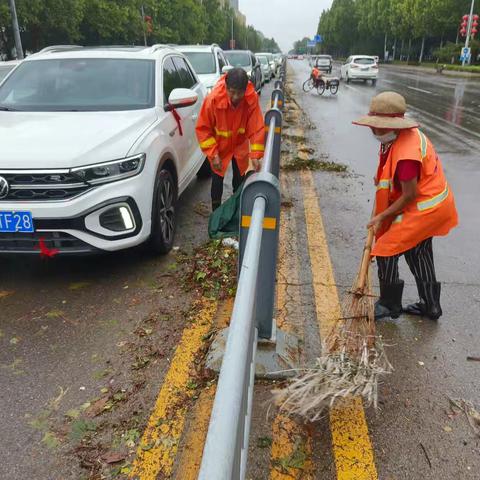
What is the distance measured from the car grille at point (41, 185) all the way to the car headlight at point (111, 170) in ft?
0.21

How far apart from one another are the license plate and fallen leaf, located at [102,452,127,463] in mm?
1814

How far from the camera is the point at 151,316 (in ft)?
11.3

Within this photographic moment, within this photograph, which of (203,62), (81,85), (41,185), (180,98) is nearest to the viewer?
(41,185)

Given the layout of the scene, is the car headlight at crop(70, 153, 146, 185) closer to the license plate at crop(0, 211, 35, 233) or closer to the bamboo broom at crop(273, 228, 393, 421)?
the license plate at crop(0, 211, 35, 233)

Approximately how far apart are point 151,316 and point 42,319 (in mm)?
754

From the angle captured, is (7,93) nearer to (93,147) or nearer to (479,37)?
(93,147)

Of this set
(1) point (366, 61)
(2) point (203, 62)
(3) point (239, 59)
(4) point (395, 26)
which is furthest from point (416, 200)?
(4) point (395, 26)

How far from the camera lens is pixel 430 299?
338cm

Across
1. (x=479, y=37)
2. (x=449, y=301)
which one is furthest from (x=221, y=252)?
(x=479, y=37)

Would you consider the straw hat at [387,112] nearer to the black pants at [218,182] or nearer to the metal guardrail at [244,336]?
the metal guardrail at [244,336]

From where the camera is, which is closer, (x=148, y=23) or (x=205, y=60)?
(x=205, y=60)

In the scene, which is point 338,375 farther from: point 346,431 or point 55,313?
point 55,313

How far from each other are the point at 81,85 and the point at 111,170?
5.43 ft

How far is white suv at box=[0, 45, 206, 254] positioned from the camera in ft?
11.3
